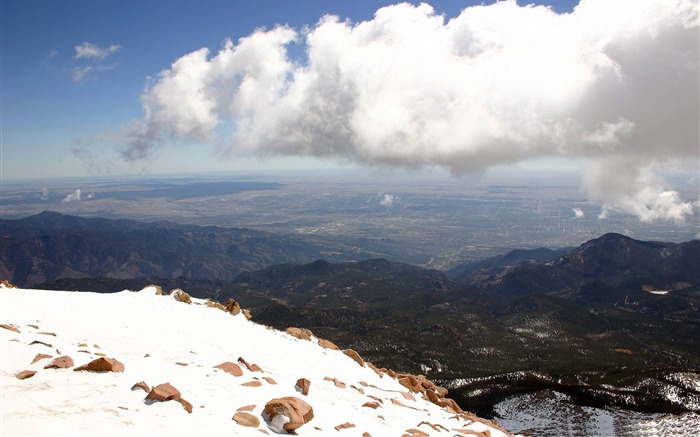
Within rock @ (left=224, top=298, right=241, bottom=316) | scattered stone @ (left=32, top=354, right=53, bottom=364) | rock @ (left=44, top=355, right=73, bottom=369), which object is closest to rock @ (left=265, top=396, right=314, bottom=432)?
rock @ (left=44, top=355, right=73, bottom=369)

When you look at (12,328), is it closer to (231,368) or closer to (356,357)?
(231,368)

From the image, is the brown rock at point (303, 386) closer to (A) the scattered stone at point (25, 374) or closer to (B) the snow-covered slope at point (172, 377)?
(B) the snow-covered slope at point (172, 377)

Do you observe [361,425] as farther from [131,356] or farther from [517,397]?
[517,397]

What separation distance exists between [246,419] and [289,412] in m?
1.42

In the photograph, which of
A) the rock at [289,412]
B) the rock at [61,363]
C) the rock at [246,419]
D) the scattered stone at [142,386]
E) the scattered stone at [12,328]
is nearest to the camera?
the rock at [246,419]

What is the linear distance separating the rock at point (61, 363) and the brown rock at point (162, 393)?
3493 mm

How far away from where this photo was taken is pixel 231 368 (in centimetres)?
1814

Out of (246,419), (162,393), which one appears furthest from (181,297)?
(246,419)

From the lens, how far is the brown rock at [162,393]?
42.0 ft

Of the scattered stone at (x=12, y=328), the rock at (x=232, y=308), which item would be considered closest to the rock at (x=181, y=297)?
the rock at (x=232, y=308)

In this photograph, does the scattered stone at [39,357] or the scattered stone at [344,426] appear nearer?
the scattered stone at [39,357]

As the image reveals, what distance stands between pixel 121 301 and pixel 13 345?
1349 cm

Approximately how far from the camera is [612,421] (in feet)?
241

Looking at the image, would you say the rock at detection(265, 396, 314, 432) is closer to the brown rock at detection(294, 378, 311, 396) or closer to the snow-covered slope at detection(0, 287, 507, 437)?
the snow-covered slope at detection(0, 287, 507, 437)
